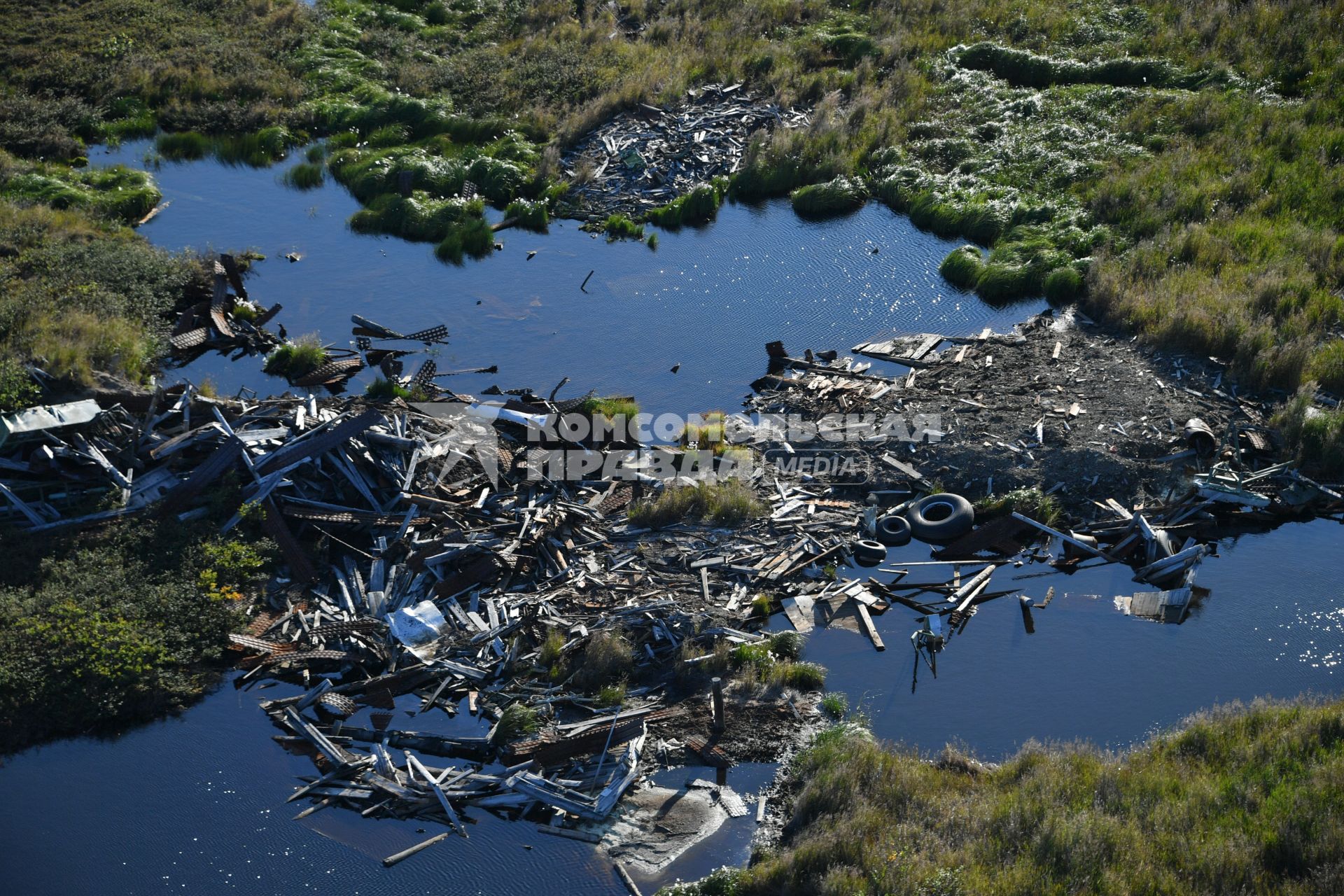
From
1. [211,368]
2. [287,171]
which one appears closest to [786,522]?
[211,368]

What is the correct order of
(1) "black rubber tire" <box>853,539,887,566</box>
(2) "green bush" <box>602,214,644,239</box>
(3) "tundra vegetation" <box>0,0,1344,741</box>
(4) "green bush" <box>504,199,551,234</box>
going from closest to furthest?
1. (1) "black rubber tire" <box>853,539,887,566</box>
2. (3) "tundra vegetation" <box>0,0,1344,741</box>
3. (2) "green bush" <box>602,214,644,239</box>
4. (4) "green bush" <box>504,199,551,234</box>

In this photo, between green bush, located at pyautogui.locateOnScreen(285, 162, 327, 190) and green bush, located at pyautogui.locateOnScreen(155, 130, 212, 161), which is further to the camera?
green bush, located at pyautogui.locateOnScreen(155, 130, 212, 161)

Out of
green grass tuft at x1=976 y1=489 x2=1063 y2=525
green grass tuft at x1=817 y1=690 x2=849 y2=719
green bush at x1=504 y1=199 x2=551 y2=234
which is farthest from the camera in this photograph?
green bush at x1=504 y1=199 x2=551 y2=234

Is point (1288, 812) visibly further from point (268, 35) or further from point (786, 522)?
point (268, 35)

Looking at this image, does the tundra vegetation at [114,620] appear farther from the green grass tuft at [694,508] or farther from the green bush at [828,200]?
the green bush at [828,200]

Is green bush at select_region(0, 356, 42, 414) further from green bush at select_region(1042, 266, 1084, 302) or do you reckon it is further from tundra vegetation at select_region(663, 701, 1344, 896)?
green bush at select_region(1042, 266, 1084, 302)

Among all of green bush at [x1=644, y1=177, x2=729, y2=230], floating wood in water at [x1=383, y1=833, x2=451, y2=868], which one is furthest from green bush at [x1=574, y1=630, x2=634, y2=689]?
green bush at [x1=644, y1=177, x2=729, y2=230]
